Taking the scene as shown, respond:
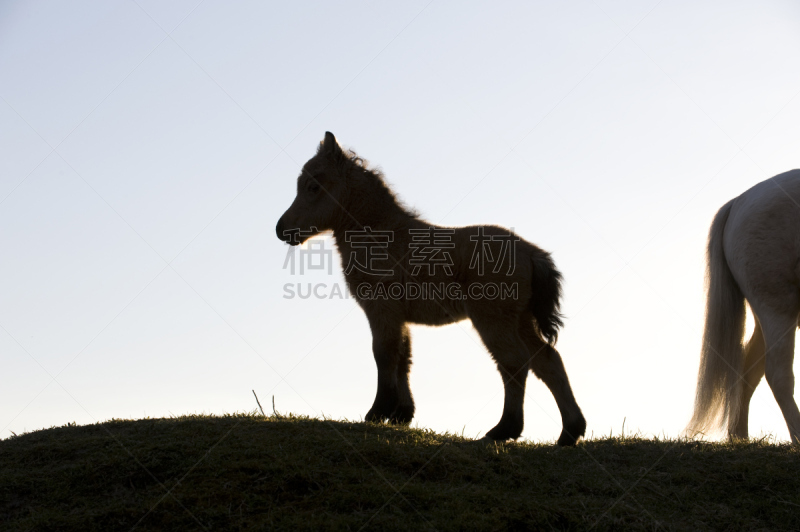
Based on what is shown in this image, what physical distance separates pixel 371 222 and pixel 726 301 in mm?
4072

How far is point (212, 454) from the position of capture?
5.23 m

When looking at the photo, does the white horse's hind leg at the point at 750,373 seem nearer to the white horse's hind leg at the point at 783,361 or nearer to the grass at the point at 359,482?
the white horse's hind leg at the point at 783,361

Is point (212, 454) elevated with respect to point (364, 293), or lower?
lower

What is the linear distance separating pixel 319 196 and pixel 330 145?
0.60m

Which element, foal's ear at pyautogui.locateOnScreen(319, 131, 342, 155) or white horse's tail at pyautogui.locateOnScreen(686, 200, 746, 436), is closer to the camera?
white horse's tail at pyautogui.locateOnScreen(686, 200, 746, 436)

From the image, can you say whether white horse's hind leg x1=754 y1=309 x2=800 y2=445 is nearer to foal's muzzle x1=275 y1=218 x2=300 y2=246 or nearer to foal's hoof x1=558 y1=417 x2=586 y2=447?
foal's hoof x1=558 y1=417 x2=586 y2=447

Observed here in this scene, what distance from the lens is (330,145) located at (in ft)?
26.4

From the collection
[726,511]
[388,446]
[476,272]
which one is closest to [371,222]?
[476,272]

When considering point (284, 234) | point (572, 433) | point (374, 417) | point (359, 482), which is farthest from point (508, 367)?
point (284, 234)

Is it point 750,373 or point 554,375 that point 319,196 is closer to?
point 554,375

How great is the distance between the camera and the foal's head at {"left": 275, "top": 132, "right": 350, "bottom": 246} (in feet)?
26.1

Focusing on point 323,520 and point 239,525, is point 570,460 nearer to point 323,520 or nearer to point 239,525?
point 323,520

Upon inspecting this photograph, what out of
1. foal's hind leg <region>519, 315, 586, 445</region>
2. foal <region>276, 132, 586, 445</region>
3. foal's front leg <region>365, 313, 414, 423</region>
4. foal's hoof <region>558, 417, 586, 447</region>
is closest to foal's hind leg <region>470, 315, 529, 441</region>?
foal <region>276, 132, 586, 445</region>

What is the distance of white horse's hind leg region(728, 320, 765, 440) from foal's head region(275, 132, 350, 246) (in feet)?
16.2
